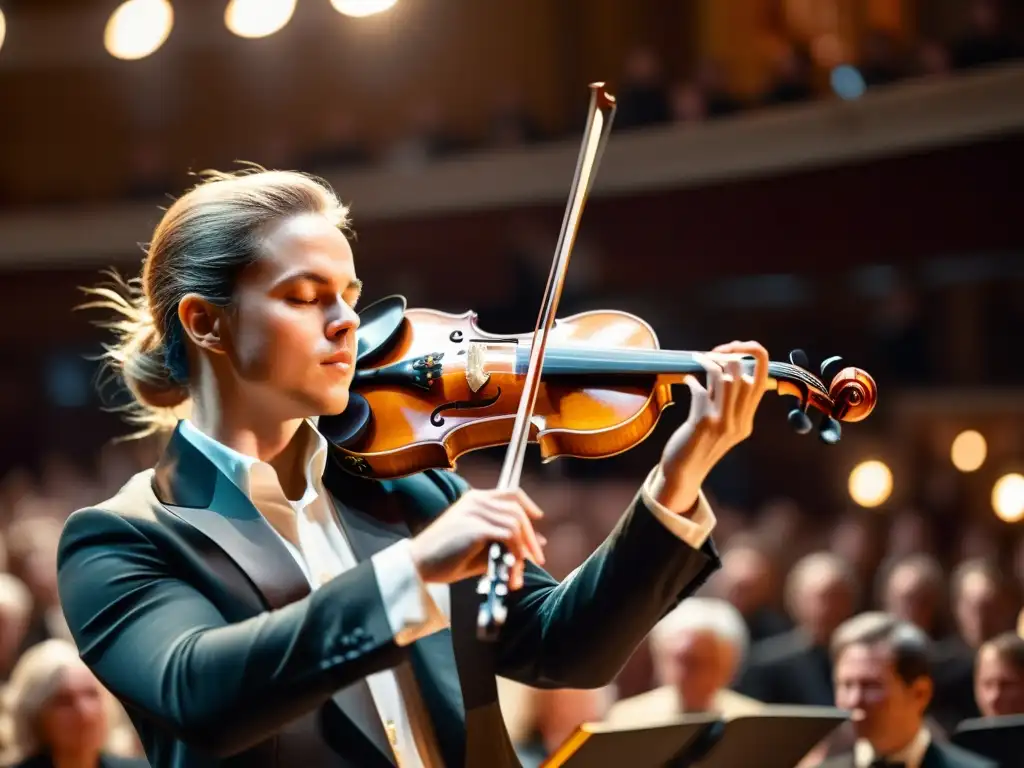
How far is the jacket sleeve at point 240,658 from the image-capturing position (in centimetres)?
151

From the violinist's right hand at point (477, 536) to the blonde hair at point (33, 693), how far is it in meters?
2.97

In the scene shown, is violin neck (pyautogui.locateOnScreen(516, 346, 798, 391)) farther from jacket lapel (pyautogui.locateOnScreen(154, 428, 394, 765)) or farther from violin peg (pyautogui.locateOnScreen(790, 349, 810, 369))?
jacket lapel (pyautogui.locateOnScreen(154, 428, 394, 765))

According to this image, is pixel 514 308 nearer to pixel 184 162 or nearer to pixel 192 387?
pixel 184 162

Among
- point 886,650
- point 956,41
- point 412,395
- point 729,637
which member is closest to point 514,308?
point 956,41

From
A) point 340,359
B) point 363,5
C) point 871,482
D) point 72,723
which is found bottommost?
point 871,482

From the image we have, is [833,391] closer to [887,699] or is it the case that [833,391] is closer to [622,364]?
[622,364]

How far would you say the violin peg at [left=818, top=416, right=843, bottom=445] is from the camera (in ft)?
6.13

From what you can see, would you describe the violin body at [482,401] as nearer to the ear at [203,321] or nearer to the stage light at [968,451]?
the ear at [203,321]

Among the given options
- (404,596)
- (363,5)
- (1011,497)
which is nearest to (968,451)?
(1011,497)

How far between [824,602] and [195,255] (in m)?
5.28

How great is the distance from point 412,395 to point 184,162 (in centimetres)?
1170

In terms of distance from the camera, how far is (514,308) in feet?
34.8

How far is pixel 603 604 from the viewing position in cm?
183

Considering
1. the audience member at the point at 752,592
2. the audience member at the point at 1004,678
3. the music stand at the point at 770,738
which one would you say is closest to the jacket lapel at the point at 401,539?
the music stand at the point at 770,738
